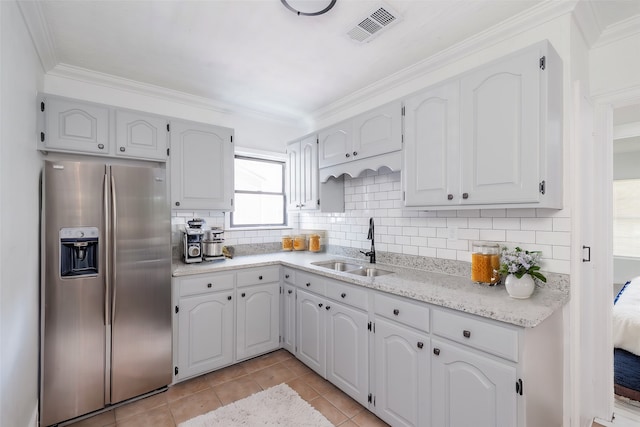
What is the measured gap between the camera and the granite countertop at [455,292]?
139cm

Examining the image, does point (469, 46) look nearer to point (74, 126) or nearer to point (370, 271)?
point (370, 271)

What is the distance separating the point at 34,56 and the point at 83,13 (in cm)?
56

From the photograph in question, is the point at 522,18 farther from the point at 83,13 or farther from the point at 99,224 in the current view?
the point at 99,224

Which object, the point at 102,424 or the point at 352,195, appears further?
the point at 352,195

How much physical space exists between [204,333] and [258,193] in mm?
1765

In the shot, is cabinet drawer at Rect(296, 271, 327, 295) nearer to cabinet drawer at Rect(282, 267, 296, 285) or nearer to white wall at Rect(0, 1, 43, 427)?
cabinet drawer at Rect(282, 267, 296, 285)

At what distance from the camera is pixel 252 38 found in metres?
2.04

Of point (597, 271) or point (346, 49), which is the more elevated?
point (346, 49)

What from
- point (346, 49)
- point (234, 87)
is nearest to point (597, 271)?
point (346, 49)

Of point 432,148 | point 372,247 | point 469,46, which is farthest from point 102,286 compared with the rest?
point 469,46

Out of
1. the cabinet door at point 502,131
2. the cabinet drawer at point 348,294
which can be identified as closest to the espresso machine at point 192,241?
the cabinet drawer at point 348,294

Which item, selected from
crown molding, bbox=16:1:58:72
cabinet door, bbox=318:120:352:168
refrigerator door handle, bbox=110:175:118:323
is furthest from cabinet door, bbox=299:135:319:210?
crown molding, bbox=16:1:58:72

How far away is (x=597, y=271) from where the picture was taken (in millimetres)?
2004

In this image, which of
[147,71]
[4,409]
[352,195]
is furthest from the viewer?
[352,195]
